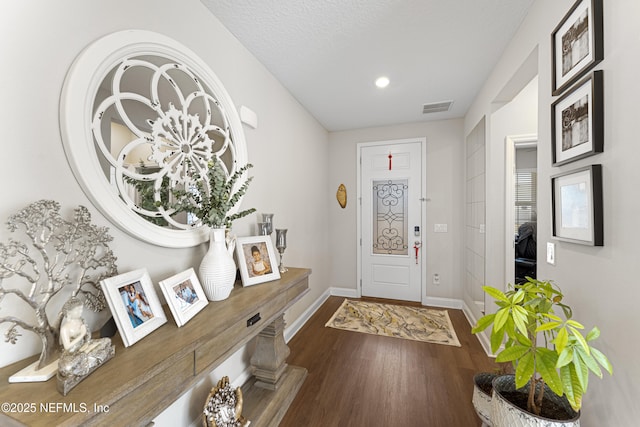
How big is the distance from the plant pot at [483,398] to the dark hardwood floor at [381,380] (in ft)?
1.04

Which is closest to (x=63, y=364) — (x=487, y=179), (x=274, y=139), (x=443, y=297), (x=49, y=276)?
(x=49, y=276)

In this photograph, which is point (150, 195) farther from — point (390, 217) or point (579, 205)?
point (390, 217)

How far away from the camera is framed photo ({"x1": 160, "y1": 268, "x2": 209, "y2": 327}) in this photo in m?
1.04

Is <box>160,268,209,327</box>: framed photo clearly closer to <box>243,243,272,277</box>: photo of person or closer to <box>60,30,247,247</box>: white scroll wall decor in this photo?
<box>60,30,247,247</box>: white scroll wall decor

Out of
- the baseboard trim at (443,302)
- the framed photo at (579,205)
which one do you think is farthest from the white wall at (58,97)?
the baseboard trim at (443,302)

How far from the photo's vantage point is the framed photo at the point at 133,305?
34.0 inches

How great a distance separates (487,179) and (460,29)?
1342 millimetres

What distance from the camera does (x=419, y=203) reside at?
356 cm

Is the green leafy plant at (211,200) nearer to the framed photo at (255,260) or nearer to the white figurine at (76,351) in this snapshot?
the framed photo at (255,260)

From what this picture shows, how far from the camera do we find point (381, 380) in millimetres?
1978

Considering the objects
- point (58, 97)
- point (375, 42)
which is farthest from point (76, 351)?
point (375, 42)

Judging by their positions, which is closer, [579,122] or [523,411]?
[523,411]

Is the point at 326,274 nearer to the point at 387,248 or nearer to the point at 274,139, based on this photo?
the point at 387,248

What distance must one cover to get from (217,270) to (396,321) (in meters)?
2.45
